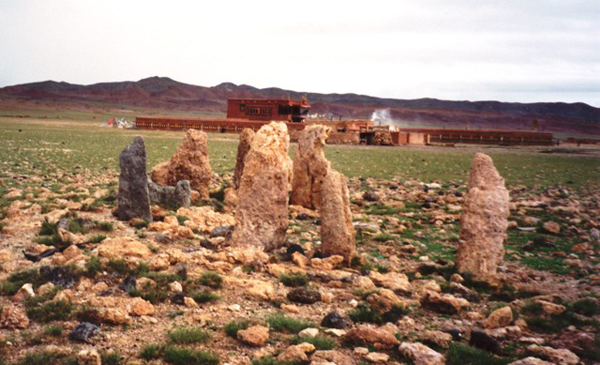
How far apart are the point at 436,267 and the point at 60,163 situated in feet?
65.7

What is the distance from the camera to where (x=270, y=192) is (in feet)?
33.1

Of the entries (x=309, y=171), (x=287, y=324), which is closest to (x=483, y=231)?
(x=287, y=324)

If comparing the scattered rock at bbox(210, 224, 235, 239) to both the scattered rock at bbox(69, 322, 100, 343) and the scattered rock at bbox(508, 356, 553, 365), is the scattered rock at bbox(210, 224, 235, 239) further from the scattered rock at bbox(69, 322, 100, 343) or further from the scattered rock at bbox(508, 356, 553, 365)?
the scattered rock at bbox(508, 356, 553, 365)

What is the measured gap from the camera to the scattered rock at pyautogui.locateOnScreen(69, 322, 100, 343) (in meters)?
5.94

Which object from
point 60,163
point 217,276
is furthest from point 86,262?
point 60,163

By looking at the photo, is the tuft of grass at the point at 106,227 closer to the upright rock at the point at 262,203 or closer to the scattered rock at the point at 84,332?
the upright rock at the point at 262,203

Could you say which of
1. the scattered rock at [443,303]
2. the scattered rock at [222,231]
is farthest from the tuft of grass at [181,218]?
the scattered rock at [443,303]

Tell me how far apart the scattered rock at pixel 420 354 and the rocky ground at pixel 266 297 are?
0.06ft

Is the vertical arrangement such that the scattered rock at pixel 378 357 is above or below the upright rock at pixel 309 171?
below

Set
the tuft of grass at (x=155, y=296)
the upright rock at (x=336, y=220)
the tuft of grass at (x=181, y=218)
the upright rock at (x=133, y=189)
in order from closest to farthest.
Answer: the tuft of grass at (x=155, y=296), the upright rock at (x=336, y=220), the upright rock at (x=133, y=189), the tuft of grass at (x=181, y=218)

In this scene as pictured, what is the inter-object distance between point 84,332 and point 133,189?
597 cm

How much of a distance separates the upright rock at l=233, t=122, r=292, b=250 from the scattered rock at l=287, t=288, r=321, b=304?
7.40 ft

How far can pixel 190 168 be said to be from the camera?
51.2 ft

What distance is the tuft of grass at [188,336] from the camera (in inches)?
239
